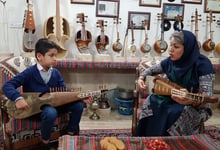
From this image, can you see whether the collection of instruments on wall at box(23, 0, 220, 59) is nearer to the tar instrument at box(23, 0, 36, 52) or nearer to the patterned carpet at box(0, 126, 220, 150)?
the tar instrument at box(23, 0, 36, 52)

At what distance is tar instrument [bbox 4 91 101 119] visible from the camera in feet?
5.23

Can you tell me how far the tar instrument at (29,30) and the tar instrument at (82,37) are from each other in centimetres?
53

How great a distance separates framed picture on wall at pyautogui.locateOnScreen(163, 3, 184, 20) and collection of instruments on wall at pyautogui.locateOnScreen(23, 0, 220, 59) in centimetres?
6

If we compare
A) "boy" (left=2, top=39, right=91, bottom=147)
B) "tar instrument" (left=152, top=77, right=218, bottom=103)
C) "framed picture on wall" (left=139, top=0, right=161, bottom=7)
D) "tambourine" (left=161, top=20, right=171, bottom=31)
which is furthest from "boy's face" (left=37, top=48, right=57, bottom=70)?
"tambourine" (left=161, top=20, right=171, bottom=31)

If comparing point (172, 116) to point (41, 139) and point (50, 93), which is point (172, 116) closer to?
point (50, 93)

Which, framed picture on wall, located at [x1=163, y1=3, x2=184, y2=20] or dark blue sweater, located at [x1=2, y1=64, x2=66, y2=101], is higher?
framed picture on wall, located at [x1=163, y1=3, x2=184, y2=20]

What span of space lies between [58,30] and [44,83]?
3.45ft

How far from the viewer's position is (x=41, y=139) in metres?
1.81

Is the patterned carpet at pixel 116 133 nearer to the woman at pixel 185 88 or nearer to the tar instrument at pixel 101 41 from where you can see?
the woman at pixel 185 88

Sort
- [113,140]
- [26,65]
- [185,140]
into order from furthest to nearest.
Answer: [26,65]
[185,140]
[113,140]

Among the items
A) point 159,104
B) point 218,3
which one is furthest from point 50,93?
point 218,3

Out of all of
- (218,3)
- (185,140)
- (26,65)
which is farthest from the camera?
(218,3)

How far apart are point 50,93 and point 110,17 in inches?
63.7

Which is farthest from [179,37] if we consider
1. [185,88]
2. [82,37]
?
[82,37]
